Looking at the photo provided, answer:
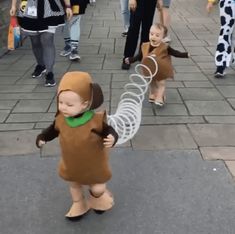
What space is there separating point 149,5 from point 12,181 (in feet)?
12.1

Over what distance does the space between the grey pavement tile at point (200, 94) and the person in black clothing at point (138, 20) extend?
4.00ft

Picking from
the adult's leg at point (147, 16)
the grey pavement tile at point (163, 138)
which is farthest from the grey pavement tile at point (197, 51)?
the grey pavement tile at point (163, 138)

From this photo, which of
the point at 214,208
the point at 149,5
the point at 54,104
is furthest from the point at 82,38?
the point at 214,208

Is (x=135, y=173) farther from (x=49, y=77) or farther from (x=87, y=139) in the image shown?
(x=49, y=77)

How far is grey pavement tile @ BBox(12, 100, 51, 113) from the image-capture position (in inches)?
188

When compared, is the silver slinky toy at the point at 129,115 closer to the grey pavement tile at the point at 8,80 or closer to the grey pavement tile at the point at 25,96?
the grey pavement tile at the point at 25,96

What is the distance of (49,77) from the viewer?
563cm

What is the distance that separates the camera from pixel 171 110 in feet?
15.4

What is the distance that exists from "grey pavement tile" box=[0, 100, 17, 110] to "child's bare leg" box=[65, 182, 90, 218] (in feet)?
7.36

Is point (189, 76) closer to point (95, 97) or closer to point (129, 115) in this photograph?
point (129, 115)

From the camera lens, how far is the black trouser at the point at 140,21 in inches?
241

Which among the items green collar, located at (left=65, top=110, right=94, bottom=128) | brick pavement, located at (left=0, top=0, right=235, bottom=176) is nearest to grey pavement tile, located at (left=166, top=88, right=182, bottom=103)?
brick pavement, located at (left=0, top=0, right=235, bottom=176)

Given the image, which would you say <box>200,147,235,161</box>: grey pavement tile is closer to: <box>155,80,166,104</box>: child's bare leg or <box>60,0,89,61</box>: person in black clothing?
<box>155,80,166,104</box>: child's bare leg

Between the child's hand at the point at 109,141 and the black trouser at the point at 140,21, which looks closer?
the child's hand at the point at 109,141
